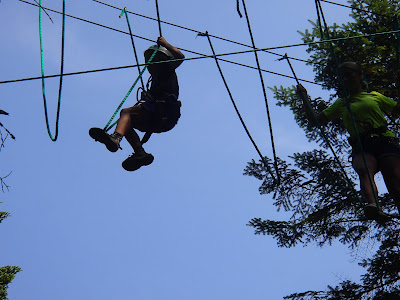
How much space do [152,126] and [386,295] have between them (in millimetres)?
4508

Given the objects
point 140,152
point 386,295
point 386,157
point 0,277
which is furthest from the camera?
point 0,277

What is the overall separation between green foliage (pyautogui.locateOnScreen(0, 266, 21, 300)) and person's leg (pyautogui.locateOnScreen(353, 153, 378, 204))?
9778 mm

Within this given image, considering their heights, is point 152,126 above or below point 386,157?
above

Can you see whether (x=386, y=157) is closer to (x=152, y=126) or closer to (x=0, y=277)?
(x=152, y=126)

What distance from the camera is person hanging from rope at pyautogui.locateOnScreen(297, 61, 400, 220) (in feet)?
15.1

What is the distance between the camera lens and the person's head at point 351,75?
4844 millimetres

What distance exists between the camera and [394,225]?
891cm

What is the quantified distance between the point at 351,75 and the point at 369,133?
482mm

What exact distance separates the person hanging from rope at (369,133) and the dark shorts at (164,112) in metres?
1.04

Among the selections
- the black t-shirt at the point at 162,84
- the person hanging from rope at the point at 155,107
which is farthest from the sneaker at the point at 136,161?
the black t-shirt at the point at 162,84

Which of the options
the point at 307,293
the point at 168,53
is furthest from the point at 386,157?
the point at 307,293

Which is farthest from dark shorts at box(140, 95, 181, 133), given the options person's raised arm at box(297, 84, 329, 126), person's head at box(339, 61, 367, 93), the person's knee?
person's head at box(339, 61, 367, 93)

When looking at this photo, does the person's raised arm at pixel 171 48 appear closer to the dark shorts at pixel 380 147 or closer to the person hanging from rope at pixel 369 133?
the person hanging from rope at pixel 369 133

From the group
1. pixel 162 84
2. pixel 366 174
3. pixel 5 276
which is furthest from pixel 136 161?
pixel 5 276
